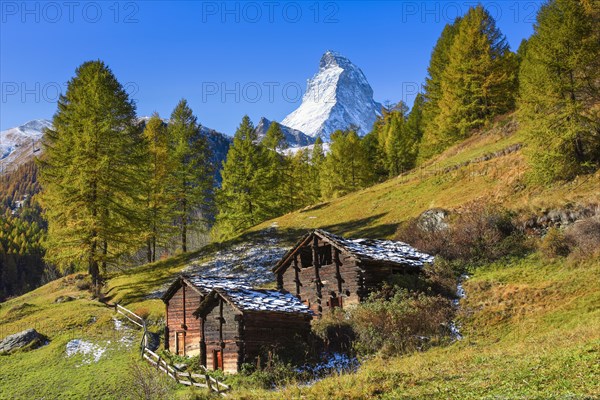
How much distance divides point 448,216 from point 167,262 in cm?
2775

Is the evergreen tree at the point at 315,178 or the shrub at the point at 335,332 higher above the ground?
the evergreen tree at the point at 315,178

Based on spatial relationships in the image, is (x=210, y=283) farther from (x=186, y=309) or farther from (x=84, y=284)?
(x=84, y=284)

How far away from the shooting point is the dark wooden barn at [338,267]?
105 ft

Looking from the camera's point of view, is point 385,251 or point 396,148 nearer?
point 385,251

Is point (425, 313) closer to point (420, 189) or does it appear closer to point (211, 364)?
point (211, 364)

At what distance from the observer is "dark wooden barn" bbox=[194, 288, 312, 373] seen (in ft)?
90.9

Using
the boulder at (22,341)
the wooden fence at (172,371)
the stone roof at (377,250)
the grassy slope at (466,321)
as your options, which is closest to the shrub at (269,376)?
the wooden fence at (172,371)

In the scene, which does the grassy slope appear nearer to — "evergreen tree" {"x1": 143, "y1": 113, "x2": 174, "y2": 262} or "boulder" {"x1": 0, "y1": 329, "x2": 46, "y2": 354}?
"boulder" {"x1": 0, "y1": 329, "x2": 46, "y2": 354}

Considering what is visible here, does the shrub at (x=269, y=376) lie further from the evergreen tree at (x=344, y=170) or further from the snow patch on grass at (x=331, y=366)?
the evergreen tree at (x=344, y=170)

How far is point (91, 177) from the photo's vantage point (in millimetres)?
39344

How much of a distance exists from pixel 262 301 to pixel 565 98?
2629 centimetres

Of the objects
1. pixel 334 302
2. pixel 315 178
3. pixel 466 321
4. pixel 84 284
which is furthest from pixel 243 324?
pixel 315 178

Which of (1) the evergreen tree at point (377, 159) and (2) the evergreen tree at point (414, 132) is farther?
(1) the evergreen tree at point (377, 159)

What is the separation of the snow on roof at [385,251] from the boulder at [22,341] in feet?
65.5
